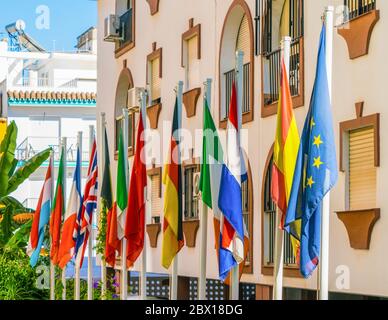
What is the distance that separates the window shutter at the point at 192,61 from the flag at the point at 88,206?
2596 mm

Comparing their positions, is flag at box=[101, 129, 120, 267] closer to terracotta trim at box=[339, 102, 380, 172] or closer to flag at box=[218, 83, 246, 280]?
flag at box=[218, 83, 246, 280]

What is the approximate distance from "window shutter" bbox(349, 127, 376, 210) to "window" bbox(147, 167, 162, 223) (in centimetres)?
1004

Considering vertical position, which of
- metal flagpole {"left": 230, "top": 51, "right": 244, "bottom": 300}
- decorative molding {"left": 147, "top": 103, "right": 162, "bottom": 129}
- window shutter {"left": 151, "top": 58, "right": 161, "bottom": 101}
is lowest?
metal flagpole {"left": 230, "top": 51, "right": 244, "bottom": 300}

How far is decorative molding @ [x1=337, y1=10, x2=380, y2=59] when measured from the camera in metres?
16.3

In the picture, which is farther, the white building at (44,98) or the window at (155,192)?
the white building at (44,98)

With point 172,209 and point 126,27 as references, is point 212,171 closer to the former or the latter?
point 172,209

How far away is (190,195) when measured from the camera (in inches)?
964

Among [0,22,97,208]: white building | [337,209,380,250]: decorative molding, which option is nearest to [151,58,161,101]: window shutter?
[337,209,380,250]: decorative molding

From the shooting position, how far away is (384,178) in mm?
16000

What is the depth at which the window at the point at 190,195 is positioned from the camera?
2399 centimetres

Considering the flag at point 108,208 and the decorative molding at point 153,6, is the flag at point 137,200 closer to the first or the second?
the flag at point 108,208

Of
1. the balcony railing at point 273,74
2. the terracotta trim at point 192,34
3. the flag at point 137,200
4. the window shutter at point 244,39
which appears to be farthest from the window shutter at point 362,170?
the terracotta trim at point 192,34

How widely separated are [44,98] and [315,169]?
39.1 m
